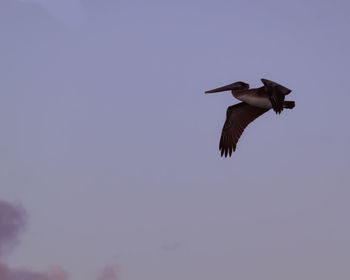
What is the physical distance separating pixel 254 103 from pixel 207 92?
5.28ft

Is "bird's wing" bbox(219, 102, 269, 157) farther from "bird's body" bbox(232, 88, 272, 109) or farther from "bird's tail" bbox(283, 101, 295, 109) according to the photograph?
"bird's tail" bbox(283, 101, 295, 109)

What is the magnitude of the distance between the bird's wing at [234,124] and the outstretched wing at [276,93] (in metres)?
3.83

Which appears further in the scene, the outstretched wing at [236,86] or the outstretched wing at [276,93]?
the outstretched wing at [236,86]

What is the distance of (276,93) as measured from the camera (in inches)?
570

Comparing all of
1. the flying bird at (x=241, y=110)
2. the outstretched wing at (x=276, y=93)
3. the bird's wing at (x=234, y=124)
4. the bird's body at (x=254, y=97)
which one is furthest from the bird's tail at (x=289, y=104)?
the outstretched wing at (x=276, y=93)

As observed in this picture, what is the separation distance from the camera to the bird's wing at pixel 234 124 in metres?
18.8

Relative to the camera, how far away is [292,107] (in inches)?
672

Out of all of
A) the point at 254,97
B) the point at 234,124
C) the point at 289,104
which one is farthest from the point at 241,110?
the point at 289,104

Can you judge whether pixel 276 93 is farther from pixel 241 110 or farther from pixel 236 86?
pixel 241 110

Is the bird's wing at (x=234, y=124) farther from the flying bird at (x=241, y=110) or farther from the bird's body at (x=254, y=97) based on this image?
the bird's body at (x=254, y=97)

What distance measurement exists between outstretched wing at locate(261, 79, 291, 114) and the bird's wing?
383 centimetres

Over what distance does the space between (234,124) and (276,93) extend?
186 inches

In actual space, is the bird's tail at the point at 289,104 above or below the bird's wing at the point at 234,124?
below

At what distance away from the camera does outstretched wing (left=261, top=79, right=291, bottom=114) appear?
1410cm
